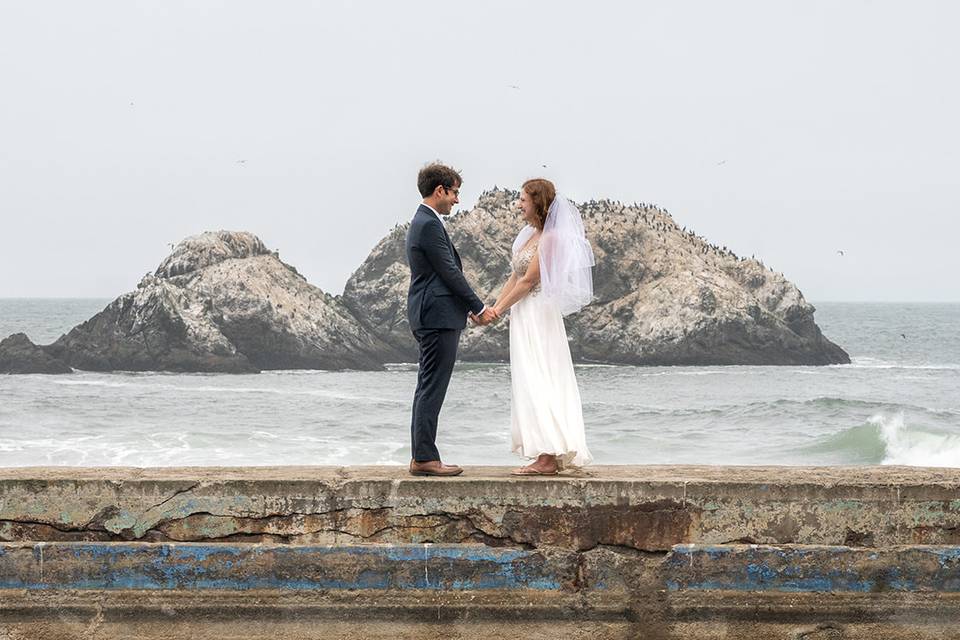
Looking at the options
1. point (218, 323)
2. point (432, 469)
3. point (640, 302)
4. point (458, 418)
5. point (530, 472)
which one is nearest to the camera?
point (432, 469)

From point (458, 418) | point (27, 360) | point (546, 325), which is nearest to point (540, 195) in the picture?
point (546, 325)

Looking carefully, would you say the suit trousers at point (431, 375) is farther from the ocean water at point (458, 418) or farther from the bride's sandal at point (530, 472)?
the ocean water at point (458, 418)

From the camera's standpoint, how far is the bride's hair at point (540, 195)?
18.1ft

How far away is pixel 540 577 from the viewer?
187 inches

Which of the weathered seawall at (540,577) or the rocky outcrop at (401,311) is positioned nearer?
the weathered seawall at (540,577)

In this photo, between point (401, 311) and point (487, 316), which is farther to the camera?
point (401, 311)

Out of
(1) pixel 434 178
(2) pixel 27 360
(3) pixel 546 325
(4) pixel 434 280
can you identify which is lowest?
(2) pixel 27 360

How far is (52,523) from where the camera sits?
16.4 ft

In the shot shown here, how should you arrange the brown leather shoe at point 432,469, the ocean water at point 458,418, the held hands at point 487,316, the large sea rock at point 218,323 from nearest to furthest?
the brown leather shoe at point 432,469 → the held hands at point 487,316 → the ocean water at point 458,418 → the large sea rock at point 218,323

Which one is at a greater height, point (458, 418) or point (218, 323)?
point (218, 323)

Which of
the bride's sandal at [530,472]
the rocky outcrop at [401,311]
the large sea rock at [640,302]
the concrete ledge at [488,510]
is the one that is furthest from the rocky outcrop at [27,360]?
the bride's sandal at [530,472]

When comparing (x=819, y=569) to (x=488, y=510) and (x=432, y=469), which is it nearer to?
(x=488, y=510)

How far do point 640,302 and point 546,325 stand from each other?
4783cm

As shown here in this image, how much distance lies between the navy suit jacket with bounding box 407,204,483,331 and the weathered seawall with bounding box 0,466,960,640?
882 millimetres
